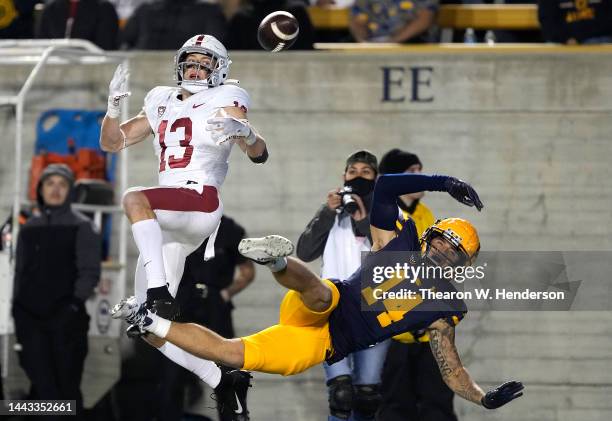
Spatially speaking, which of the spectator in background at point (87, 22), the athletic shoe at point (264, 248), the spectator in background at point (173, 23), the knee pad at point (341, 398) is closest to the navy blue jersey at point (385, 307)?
the knee pad at point (341, 398)

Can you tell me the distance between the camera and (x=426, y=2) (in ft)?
39.2

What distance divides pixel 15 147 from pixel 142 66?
4.02 feet

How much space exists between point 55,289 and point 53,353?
1.48 ft

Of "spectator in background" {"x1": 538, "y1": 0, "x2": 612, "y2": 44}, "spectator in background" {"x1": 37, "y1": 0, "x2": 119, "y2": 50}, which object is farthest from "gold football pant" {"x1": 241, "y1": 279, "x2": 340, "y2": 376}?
"spectator in background" {"x1": 37, "y1": 0, "x2": 119, "y2": 50}

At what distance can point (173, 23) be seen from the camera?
12.2 metres

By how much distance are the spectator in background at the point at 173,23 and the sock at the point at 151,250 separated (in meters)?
3.66

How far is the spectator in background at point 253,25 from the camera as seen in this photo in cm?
1202

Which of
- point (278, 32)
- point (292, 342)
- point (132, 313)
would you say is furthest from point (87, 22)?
point (132, 313)

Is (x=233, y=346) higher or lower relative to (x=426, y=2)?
lower

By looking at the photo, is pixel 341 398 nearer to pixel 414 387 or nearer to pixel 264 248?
pixel 414 387

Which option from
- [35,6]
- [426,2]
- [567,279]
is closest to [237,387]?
[567,279]

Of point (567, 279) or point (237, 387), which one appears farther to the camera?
point (567, 279)

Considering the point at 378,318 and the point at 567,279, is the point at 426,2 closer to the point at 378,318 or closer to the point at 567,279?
the point at 567,279

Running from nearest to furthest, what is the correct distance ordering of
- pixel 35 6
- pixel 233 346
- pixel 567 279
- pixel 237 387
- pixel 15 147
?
pixel 233 346 → pixel 237 387 → pixel 567 279 → pixel 15 147 → pixel 35 6
